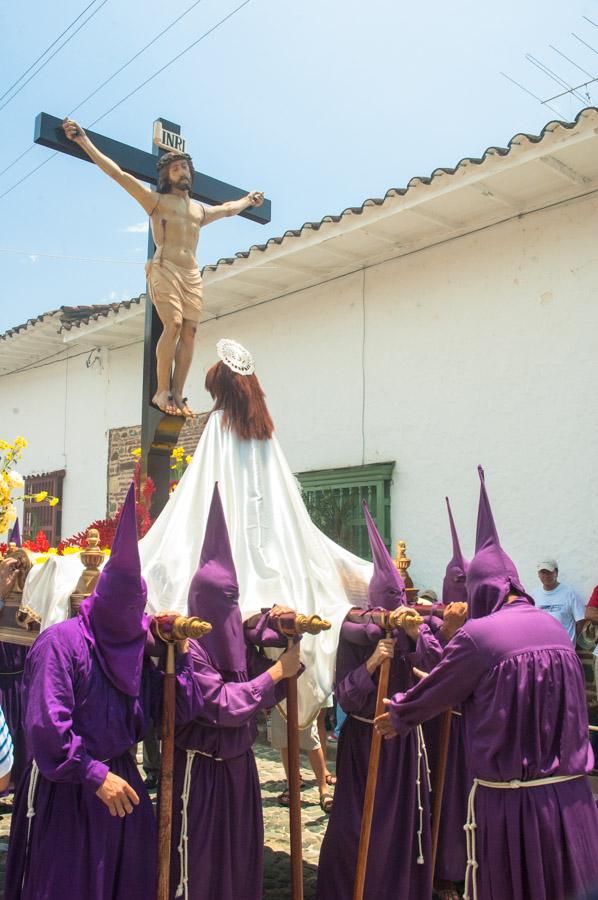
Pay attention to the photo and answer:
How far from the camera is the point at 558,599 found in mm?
6910

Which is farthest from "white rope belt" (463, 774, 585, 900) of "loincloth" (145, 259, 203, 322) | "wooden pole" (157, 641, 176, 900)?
"loincloth" (145, 259, 203, 322)

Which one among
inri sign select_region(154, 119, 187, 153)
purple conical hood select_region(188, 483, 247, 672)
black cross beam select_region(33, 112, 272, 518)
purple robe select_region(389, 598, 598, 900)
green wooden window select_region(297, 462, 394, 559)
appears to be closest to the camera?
purple robe select_region(389, 598, 598, 900)

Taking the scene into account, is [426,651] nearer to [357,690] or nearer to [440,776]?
[357,690]

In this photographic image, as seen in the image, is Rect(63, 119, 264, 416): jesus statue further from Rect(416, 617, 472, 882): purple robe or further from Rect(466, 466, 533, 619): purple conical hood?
Rect(466, 466, 533, 619): purple conical hood

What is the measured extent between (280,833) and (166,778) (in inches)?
91.7

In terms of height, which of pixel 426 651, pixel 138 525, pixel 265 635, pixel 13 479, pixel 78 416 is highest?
pixel 78 416

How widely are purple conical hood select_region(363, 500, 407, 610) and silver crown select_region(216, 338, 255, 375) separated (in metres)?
1.11

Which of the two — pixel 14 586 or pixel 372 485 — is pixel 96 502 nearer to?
pixel 372 485

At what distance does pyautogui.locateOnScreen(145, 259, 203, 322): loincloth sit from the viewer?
4789 millimetres

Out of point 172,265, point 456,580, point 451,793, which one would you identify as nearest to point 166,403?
point 172,265

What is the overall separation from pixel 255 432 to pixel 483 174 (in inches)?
144

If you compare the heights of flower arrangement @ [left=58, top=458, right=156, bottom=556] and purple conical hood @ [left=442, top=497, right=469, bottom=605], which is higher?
flower arrangement @ [left=58, top=458, right=156, bottom=556]

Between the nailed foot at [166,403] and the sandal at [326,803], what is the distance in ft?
8.92

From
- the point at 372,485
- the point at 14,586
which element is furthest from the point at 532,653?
the point at 372,485
